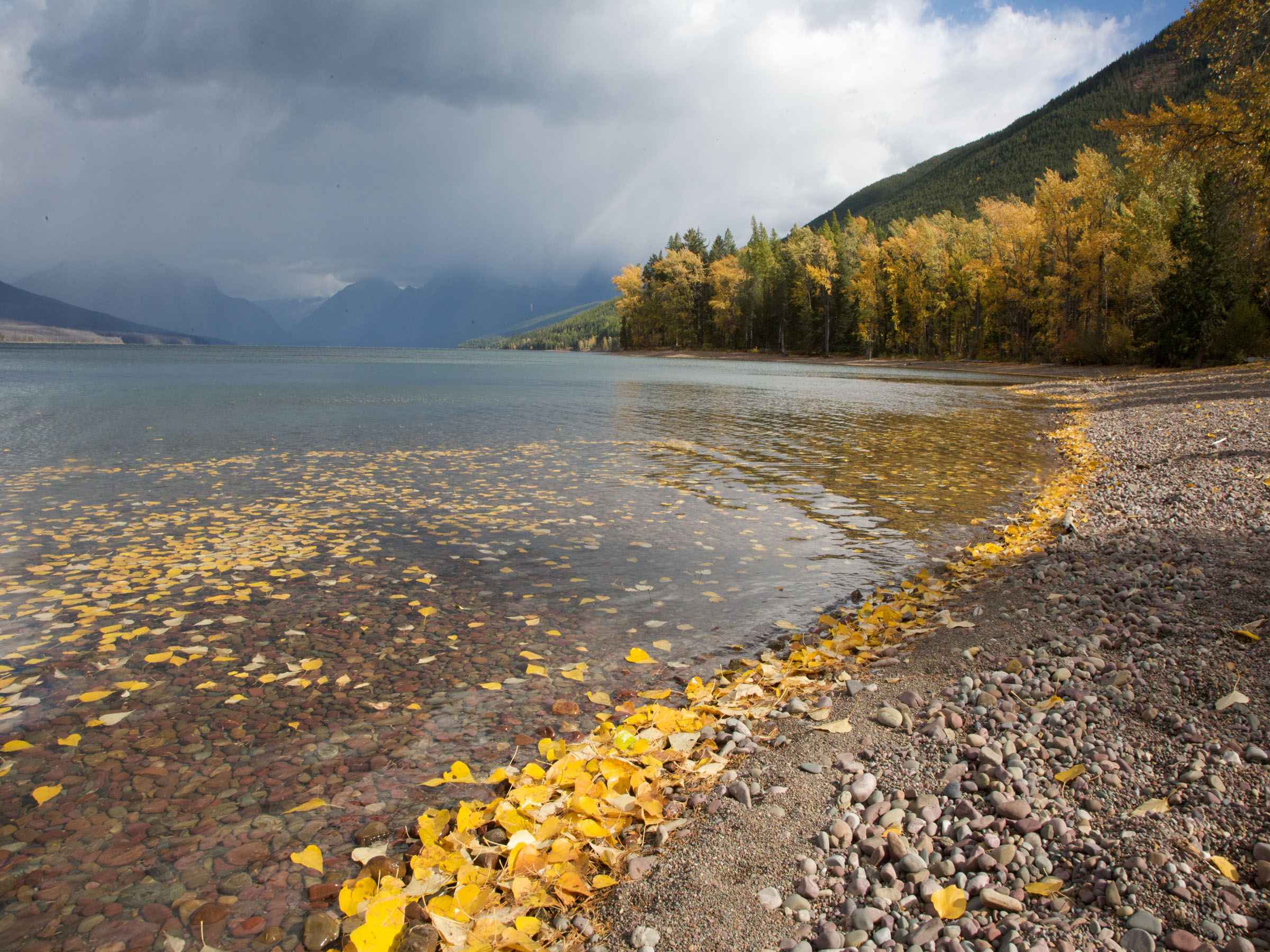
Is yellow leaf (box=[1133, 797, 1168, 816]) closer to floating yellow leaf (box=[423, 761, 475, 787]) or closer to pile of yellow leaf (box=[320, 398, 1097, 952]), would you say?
pile of yellow leaf (box=[320, 398, 1097, 952])

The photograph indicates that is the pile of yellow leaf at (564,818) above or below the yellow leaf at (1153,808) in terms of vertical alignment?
below

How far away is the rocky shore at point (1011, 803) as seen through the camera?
9.84ft

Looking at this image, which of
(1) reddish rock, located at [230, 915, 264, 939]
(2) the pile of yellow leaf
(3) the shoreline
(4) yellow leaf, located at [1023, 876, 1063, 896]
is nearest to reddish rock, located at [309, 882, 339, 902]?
(2) the pile of yellow leaf

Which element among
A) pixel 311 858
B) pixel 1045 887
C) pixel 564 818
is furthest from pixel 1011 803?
pixel 311 858

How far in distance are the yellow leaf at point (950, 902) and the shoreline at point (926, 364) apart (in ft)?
→ 191

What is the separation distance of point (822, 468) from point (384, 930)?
597 inches

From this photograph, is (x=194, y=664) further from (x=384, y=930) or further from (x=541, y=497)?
(x=541, y=497)

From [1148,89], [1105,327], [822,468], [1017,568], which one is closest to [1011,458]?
[822,468]

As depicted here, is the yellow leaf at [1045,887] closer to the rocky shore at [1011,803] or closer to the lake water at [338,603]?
the rocky shore at [1011,803]

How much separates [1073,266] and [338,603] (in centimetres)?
7308

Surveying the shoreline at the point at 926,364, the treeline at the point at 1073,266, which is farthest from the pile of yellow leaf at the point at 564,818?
the shoreline at the point at 926,364

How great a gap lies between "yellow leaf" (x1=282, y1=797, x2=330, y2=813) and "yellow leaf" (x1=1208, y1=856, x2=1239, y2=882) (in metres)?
4.73

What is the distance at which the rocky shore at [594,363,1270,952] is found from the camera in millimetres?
3000

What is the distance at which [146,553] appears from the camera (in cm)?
931
